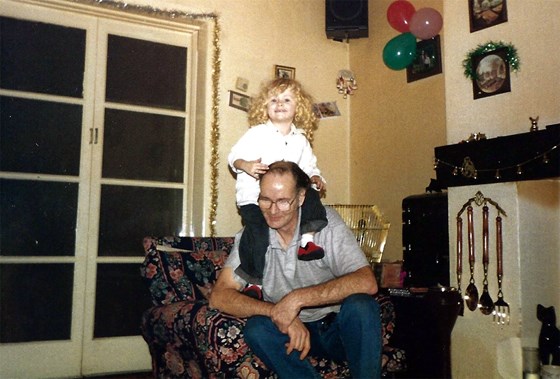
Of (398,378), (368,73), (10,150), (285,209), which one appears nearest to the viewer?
(285,209)

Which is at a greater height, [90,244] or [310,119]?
[310,119]

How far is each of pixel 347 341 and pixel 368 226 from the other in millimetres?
1732

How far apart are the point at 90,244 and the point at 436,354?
80.8 inches

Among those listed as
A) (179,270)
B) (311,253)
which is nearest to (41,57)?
(179,270)

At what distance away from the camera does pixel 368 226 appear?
3.45m

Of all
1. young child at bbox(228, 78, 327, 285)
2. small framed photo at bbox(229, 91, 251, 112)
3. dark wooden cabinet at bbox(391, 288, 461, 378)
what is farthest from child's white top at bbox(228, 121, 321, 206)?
small framed photo at bbox(229, 91, 251, 112)

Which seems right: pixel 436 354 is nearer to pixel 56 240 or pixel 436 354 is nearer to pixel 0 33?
pixel 56 240

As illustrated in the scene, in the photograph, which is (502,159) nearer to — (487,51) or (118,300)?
(487,51)

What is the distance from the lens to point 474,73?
2.72 metres

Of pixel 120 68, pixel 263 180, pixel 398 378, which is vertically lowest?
pixel 398 378

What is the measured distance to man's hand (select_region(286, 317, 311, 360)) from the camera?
176 cm

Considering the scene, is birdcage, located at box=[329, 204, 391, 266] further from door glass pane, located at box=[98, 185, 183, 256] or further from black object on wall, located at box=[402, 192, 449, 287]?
door glass pane, located at box=[98, 185, 183, 256]

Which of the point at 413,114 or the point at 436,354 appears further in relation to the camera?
the point at 413,114

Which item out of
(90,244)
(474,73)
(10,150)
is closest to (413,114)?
(474,73)
